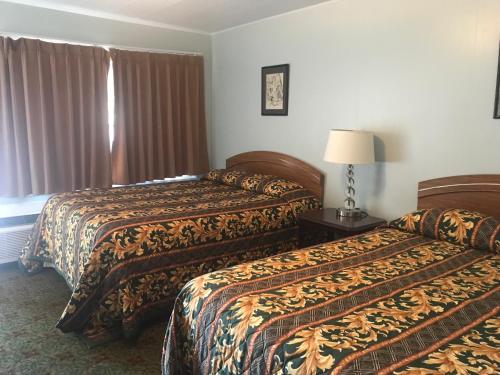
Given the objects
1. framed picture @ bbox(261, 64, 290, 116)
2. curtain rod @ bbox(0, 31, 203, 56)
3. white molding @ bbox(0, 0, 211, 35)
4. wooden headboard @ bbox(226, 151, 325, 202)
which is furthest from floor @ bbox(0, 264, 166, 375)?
white molding @ bbox(0, 0, 211, 35)

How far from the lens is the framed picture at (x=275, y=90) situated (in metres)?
3.87

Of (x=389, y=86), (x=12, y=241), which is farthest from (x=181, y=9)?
(x=12, y=241)

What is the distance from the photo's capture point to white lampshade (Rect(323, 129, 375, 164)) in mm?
2957

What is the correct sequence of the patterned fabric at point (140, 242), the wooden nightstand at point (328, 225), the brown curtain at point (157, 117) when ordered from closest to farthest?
the patterned fabric at point (140, 242) < the wooden nightstand at point (328, 225) < the brown curtain at point (157, 117)

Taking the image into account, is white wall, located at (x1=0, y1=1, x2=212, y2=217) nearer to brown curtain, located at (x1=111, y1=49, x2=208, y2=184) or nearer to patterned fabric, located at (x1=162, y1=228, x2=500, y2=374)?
brown curtain, located at (x1=111, y1=49, x2=208, y2=184)

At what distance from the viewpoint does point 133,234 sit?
2533mm

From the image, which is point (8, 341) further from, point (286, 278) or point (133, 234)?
point (286, 278)

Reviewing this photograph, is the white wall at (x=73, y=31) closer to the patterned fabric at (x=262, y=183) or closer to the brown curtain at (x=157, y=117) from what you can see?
the brown curtain at (x=157, y=117)

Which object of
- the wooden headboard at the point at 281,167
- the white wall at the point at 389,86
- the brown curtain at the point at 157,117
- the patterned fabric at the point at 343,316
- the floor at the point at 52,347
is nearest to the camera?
the patterned fabric at the point at 343,316

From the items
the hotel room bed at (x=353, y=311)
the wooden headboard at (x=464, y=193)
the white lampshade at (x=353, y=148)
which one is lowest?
the hotel room bed at (x=353, y=311)

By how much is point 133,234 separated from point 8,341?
938 millimetres

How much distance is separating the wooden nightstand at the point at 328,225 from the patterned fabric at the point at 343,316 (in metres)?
0.74

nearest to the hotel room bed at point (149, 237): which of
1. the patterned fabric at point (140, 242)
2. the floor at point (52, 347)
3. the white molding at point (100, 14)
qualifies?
the patterned fabric at point (140, 242)

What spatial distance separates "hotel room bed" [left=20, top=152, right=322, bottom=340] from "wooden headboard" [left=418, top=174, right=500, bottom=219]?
3.19 feet
